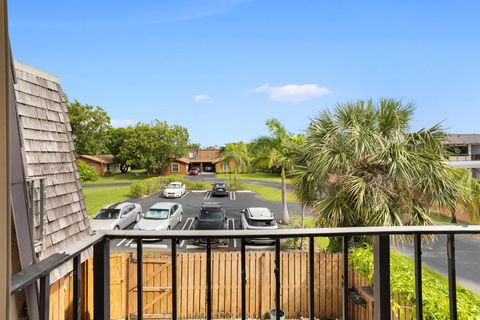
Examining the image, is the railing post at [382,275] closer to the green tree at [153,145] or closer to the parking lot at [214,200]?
the parking lot at [214,200]

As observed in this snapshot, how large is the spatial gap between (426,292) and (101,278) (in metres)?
2.51

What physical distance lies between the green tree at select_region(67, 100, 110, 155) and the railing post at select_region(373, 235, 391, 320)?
13426 millimetres

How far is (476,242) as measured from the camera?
25.4 ft

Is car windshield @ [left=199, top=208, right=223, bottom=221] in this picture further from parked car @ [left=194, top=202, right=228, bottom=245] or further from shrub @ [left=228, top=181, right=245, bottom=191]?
shrub @ [left=228, top=181, right=245, bottom=191]

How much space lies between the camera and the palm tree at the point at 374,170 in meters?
4.57

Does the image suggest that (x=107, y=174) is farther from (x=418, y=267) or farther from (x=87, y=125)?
(x=418, y=267)

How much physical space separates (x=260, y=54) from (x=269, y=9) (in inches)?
371

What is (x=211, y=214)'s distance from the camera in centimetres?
812

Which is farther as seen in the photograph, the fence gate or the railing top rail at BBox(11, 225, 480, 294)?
the fence gate

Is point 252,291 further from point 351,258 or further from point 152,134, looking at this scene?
point 152,134

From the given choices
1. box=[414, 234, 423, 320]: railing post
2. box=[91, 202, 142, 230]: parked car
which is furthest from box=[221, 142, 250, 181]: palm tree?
box=[414, 234, 423, 320]: railing post

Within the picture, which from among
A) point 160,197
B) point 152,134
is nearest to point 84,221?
point 160,197

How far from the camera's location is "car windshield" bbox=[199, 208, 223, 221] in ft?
26.1

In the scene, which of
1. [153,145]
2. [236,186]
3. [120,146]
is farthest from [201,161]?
[120,146]
